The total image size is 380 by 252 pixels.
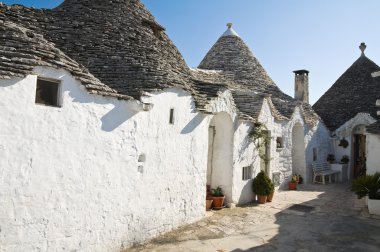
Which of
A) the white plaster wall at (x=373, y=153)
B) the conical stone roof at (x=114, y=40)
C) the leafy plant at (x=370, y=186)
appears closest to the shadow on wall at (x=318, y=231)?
the leafy plant at (x=370, y=186)

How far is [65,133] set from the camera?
5.60m

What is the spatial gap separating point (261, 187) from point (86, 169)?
7.46 metres

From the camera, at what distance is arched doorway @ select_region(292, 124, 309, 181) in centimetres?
1670

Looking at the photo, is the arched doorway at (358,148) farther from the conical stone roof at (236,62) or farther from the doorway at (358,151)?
the conical stone roof at (236,62)

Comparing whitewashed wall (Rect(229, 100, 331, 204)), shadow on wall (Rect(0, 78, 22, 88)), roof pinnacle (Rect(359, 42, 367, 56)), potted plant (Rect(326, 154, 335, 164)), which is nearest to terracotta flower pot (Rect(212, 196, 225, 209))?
whitewashed wall (Rect(229, 100, 331, 204))

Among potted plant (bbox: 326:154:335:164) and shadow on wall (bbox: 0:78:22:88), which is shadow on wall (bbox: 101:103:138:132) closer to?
shadow on wall (bbox: 0:78:22:88)

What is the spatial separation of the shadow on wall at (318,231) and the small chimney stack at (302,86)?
10.0 meters

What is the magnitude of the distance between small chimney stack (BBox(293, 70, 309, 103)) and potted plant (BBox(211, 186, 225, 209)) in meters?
11.8

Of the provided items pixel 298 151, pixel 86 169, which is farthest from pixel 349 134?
pixel 86 169

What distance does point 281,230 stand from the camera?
838 centimetres

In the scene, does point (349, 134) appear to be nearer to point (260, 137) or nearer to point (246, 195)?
point (260, 137)

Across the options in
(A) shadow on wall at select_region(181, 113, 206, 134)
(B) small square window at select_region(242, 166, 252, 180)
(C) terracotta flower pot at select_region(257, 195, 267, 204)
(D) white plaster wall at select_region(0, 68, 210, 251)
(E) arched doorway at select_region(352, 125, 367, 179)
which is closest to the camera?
(D) white plaster wall at select_region(0, 68, 210, 251)

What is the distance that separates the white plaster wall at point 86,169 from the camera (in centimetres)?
495

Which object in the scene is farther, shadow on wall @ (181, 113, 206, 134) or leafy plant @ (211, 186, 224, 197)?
leafy plant @ (211, 186, 224, 197)
